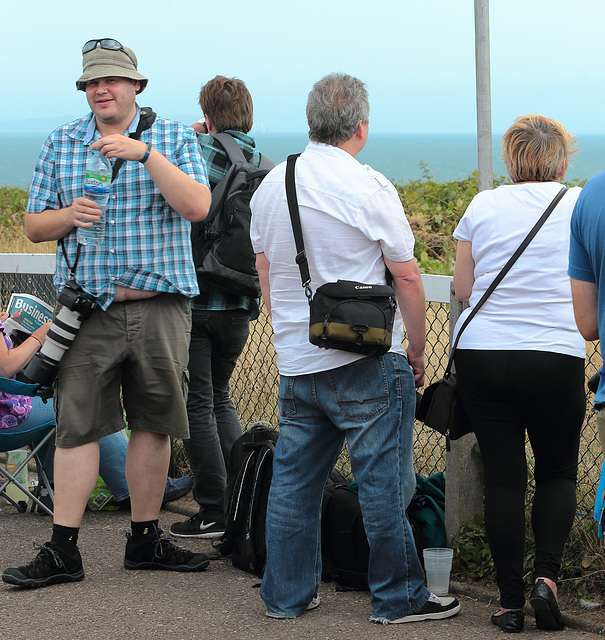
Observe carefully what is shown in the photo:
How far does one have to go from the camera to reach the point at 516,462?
3.34m

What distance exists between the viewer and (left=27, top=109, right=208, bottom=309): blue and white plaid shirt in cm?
375

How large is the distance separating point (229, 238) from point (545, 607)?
2117 mm

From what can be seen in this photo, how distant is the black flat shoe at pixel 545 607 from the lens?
3.25 meters

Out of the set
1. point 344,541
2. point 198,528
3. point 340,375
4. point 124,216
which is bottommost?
point 198,528

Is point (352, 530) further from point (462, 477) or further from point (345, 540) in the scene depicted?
point (462, 477)

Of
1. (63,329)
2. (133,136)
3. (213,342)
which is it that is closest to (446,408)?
(213,342)

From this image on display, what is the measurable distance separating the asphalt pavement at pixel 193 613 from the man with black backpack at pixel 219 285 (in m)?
0.53

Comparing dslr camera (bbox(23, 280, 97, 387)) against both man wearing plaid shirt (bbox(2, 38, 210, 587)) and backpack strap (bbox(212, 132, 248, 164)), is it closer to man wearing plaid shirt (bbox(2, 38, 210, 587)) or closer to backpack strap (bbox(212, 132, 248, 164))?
man wearing plaid shirt (bbox(2, 38, 210, 587))

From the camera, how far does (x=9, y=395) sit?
186 inches

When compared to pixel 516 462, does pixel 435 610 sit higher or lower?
lower

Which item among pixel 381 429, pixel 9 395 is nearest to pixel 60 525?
pixel 9 395

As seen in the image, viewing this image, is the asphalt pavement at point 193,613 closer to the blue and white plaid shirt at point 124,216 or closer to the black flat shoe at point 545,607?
the black flat shoe at point 545,607

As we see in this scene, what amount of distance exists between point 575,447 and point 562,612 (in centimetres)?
66

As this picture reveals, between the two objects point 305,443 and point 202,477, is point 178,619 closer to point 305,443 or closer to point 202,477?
point 305,443
